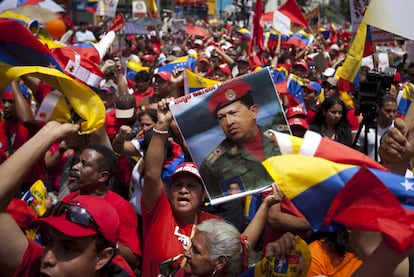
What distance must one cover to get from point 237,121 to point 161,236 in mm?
838

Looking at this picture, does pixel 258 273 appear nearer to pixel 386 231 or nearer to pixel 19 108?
pixel 386 231

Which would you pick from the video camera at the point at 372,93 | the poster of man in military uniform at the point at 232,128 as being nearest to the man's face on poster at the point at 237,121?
the poster of man in military uniform at the point at 232,128

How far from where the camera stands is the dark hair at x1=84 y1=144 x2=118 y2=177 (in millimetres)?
3888

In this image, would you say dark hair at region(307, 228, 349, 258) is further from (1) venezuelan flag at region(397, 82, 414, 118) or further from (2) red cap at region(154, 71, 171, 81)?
(1) venezuelan flag at region(397, 82, 414, 118)

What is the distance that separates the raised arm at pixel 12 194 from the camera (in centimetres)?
238

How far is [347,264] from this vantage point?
3059mm

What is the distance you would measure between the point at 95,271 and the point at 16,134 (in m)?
3.04

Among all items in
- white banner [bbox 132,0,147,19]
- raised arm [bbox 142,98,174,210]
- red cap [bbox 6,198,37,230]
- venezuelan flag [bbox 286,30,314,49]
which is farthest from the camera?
white banner [bbox 132,0,147,19]

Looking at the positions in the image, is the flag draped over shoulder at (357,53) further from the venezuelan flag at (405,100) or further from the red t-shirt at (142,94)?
the red t-shirt at (142,94)

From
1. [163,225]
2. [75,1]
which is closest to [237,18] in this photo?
[75,1]

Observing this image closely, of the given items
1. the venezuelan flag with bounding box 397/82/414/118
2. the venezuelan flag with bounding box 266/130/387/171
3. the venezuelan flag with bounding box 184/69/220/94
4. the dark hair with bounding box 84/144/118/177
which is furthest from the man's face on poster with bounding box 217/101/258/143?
the venezuelan flag with bounding box 397/82/414/118

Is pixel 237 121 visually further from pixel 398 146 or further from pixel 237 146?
pixel 398 146

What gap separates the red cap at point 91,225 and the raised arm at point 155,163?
650 millimetres

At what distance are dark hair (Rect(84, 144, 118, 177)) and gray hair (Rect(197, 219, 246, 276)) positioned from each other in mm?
1245
